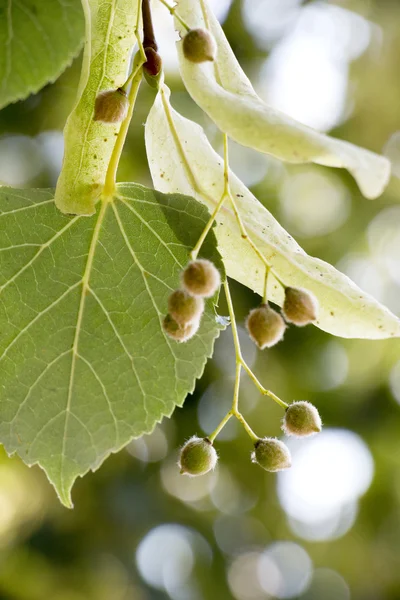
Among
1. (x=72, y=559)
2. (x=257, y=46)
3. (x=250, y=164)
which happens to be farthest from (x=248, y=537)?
(x=257, y=46)

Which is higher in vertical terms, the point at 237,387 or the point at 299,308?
the point at 299,308

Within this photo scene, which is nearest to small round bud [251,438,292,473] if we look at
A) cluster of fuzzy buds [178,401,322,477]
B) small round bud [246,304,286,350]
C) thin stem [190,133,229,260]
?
cluster of fuzzy buds [178,401,322,477]

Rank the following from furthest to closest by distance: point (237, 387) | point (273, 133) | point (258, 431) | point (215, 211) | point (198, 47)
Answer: point (258, 431)
point (237, 387)
point (215, 211)
point (198, 47)
point (273, 133)

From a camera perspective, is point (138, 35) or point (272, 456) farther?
point (272, 456)

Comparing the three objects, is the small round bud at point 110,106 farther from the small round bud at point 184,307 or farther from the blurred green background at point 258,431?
the blurred green background at point 258,431

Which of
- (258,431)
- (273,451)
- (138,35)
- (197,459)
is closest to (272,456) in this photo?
(273,451)

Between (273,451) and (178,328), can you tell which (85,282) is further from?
(273,451)

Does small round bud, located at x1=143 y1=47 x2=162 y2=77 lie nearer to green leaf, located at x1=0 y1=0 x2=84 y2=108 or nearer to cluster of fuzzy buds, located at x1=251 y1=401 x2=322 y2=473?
green leaf, located at x1=0 y1=0 x2=84 y2=108
